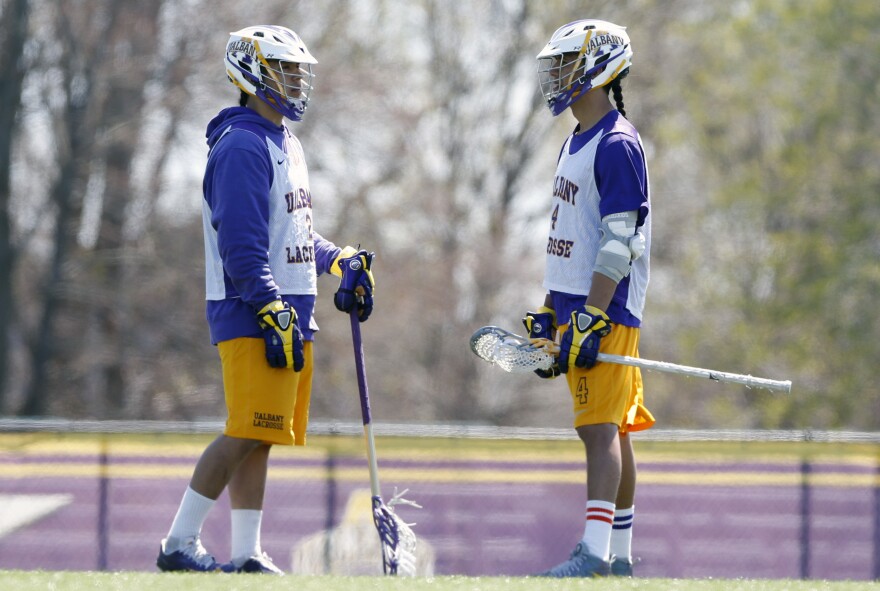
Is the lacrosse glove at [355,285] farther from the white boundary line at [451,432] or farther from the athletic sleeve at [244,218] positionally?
the white boundary line at [451,432]

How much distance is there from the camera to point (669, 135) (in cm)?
2942

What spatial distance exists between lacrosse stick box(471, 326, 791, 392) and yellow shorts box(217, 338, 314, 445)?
874 mm

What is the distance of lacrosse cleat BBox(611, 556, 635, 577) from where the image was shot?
20.8 feet

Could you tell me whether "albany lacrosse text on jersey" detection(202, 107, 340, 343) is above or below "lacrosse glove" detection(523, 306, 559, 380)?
above

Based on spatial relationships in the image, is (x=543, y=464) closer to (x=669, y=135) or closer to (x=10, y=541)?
(x=10, y=541)

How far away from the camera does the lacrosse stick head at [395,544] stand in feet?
20.7

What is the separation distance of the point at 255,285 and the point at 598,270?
134 cm

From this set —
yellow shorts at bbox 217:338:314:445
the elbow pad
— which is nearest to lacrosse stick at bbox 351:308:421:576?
yellow shorts at bbox 217:338:314:445

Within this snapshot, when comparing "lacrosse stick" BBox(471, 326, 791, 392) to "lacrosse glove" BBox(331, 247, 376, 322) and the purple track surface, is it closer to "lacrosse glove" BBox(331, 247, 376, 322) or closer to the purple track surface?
"lacrosse glove" BBox(331, 247, 376, 322)

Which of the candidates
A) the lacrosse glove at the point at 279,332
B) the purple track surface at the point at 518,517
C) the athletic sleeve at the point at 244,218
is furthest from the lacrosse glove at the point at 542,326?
the purple track surface at the point at 518,517

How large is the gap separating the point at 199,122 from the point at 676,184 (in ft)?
37.0

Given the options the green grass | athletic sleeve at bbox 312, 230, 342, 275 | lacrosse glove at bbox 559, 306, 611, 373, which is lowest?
the green grass

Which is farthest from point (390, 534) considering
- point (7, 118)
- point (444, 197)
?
point (444, 197)

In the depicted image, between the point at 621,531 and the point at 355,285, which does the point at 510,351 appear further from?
the point at 621,531
